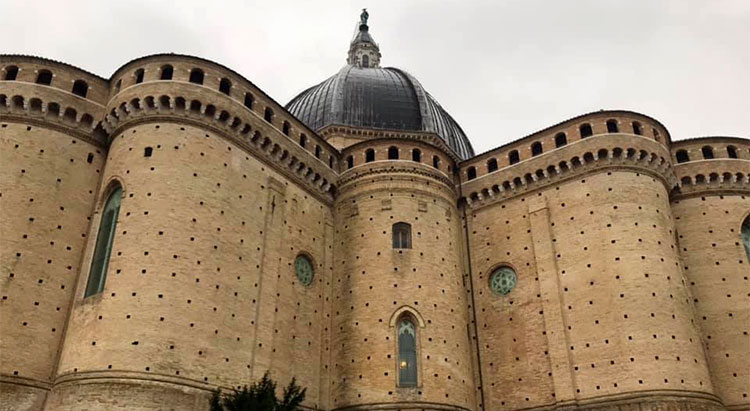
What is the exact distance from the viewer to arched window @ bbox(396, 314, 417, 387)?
16922 mm

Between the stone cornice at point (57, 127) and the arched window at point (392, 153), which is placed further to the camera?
the arched window at point (392, 153)

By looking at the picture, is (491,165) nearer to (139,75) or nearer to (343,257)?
(343,257)

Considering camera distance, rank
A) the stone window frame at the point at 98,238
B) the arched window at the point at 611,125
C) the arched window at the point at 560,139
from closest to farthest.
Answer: the stone window frame at the point at 98,238 < the arched window at the point at 611,125 < the arched window at the point at 560,139

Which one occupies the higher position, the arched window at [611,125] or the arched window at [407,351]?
the arched window at [611,125]

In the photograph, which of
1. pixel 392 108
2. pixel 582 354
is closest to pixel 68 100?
pixel 392 108

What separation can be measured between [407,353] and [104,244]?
8.54 m

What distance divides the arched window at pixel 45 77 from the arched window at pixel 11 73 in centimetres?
59

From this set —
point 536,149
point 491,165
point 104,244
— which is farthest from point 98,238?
point 536,149

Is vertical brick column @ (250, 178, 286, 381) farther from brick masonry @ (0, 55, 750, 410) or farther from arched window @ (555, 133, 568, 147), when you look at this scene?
arched window @ (555, 133, 568, 147)

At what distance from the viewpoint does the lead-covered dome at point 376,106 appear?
85.5ft

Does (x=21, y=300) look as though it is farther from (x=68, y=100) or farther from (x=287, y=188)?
(x=287, y=188)

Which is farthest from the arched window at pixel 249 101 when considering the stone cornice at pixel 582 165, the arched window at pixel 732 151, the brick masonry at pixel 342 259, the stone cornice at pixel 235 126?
the arched window at pixel 732 151

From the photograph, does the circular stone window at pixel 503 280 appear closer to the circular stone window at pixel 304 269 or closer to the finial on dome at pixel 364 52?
the circular stone window at pixel 304 269

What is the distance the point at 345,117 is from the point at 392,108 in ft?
7.39
